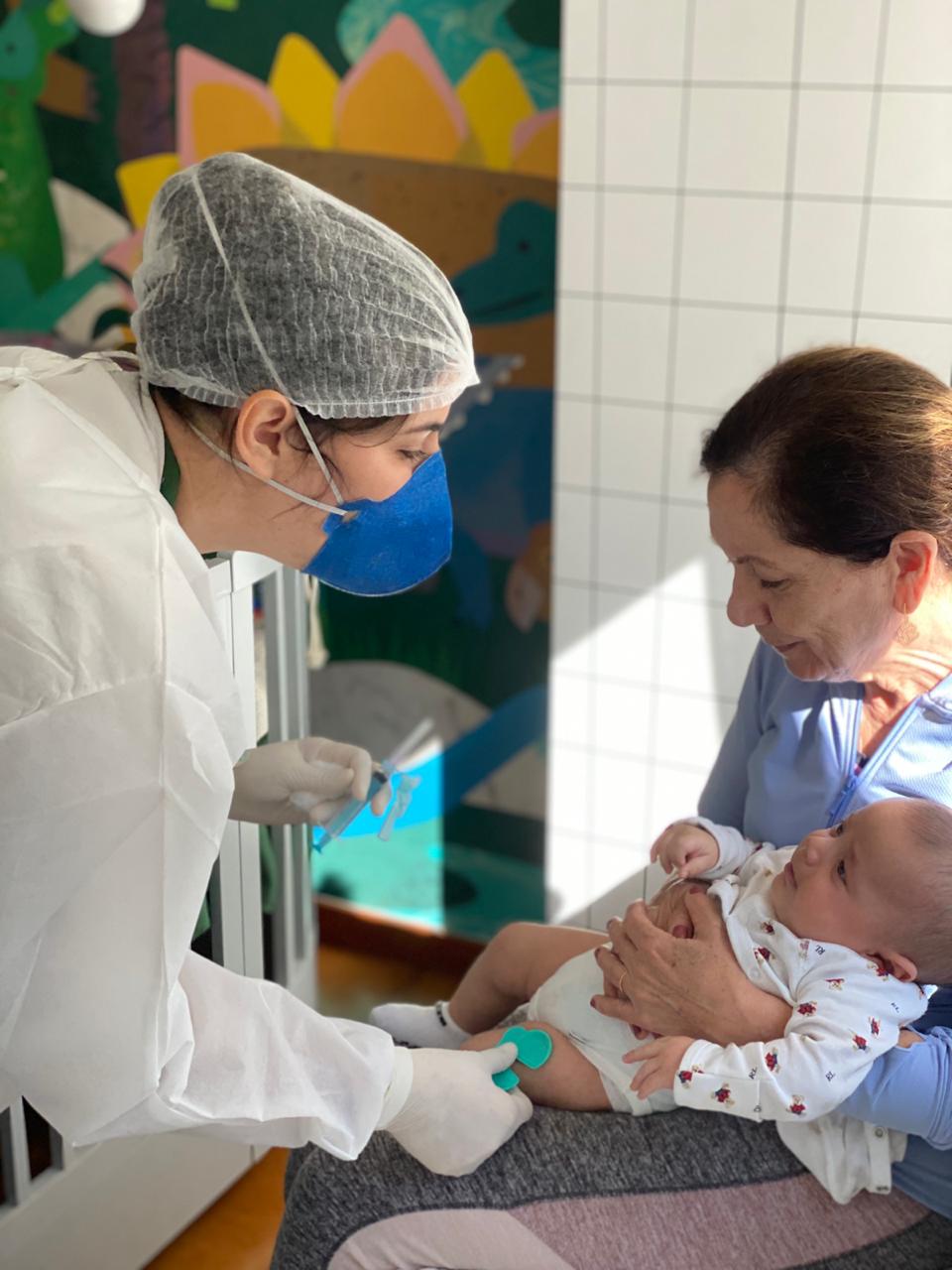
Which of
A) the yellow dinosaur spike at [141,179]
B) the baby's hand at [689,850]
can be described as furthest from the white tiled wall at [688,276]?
the yellow dinosaur spike at [141,179]

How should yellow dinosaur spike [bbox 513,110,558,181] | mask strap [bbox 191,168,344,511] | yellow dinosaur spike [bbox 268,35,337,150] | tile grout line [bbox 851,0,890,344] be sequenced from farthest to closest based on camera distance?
1. yellow dinosaur spike [bbox 268,35,337,150]
2. yellow dinosaur spike [bbox 513,110,558,181]
3. tile grout line [bbox 851,0,890,344]
4. mask strap [bbox 191,168,344,511]

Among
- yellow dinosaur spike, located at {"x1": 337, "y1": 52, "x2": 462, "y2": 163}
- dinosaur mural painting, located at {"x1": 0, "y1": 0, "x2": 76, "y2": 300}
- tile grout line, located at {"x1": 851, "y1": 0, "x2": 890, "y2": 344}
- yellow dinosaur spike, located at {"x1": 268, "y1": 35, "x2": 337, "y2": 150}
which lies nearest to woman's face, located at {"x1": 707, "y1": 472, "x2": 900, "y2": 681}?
tile grout line, located at {"x1": 851, "y1": 0, "x2": 890, "y2": 344}

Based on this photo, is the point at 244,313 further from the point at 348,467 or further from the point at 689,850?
the point at 689,850

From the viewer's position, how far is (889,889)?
1.32m

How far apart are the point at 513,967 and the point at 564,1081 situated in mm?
208

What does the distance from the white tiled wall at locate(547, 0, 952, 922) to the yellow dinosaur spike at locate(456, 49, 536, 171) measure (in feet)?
0.78

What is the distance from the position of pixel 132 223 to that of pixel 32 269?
27cm

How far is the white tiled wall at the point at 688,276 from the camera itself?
2170 millimetres

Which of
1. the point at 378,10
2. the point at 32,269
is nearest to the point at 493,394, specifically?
the point at 378,10

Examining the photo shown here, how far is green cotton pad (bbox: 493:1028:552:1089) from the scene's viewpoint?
4.84 feet

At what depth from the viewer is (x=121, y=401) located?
1286 mm

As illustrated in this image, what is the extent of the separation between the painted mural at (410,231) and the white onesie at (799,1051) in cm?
149

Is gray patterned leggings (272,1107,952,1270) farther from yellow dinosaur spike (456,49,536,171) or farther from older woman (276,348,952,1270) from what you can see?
yellow dinosaur spike (456,49,536,171)

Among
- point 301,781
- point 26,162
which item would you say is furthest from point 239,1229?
point 26,162
